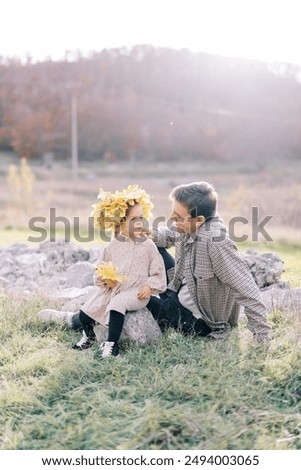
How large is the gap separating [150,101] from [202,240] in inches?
971

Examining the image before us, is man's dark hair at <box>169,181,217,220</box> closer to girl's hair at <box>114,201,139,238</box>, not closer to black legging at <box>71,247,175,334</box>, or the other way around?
girl's hair at <box>114,201,139,238</box>

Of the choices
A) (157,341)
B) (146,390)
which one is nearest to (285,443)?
(146,390)

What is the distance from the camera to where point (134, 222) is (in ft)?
13.6

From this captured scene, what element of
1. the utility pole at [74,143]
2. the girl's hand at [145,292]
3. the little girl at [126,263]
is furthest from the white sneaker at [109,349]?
the utility pole at [74,143]

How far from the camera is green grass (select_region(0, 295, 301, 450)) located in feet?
9.46

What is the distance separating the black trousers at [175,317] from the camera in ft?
14.0

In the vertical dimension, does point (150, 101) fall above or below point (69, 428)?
above

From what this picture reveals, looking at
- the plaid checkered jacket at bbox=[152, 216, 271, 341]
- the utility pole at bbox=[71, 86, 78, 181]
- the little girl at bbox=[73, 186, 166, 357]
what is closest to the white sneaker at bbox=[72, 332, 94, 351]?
the little girl at bbox=[73, 186, 166, 357]

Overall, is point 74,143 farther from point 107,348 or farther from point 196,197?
point 107,348

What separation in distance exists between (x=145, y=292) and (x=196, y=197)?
0.74 meters

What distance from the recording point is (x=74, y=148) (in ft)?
81.6

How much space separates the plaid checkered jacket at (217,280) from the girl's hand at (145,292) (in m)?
0.33
